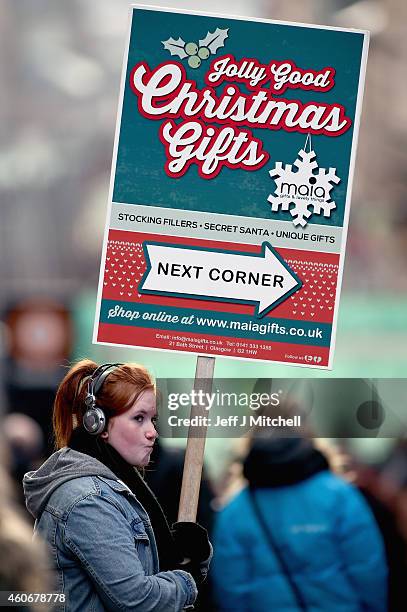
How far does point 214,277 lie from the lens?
8.11 feet

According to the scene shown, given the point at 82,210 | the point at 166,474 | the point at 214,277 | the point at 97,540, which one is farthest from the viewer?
the point at 82,210

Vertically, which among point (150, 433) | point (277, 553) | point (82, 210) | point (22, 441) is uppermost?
point (82, 210)

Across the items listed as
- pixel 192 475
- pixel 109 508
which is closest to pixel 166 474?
pixel 192 475

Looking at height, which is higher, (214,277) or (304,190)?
(304,190)

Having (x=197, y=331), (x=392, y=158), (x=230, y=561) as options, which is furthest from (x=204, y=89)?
(x=230, y=561)

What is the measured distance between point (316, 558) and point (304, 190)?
1.17 metres

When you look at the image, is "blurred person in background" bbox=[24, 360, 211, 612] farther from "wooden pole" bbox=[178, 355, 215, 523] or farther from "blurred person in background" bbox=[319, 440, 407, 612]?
"blurred person in background" bbox=[319, 440, 407, 612]

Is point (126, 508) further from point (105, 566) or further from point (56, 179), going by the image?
point (56, 179)

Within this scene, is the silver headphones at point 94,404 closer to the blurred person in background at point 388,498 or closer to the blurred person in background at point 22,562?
the blurred person in background at point 22,562

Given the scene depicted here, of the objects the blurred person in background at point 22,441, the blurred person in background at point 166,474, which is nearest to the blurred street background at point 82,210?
the blurred person in background at point 22,441

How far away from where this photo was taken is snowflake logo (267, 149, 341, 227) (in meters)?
2.50

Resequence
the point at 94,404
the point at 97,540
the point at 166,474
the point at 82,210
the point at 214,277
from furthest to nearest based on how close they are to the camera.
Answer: the point at 82,210 → the point at 166,474 → the point at 214,277 → the point at 94,404 → the point at 97,540

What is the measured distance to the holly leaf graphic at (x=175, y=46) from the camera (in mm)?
2559

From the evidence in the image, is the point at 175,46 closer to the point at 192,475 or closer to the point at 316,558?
the point at 192,475
